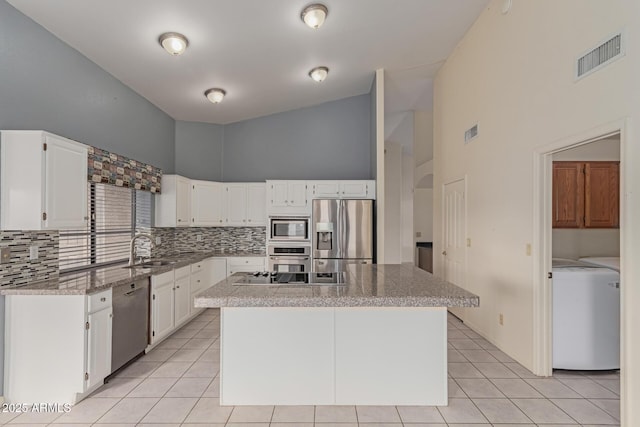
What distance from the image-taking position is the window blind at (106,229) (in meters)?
3.29

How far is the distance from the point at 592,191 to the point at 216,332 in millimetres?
4477

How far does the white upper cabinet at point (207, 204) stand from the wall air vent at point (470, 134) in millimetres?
3708

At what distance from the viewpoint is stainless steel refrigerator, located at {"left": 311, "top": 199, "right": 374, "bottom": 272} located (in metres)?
4.91

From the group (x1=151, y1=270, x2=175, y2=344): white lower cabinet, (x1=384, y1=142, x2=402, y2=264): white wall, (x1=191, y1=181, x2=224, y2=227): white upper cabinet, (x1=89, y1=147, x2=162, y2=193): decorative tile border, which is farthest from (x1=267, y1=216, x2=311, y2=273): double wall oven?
(x1=384, y1=142, x2=402, y2=264): white wall

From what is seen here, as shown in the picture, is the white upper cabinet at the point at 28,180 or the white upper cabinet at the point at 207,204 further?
the white upper cabinet at the point at 207,204

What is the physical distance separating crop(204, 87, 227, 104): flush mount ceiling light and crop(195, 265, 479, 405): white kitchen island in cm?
315

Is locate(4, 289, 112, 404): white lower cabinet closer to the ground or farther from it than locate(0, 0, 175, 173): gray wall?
closer to the ground

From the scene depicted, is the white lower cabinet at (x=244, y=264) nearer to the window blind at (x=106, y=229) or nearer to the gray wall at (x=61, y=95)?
the window blind at (x=106, y=229)

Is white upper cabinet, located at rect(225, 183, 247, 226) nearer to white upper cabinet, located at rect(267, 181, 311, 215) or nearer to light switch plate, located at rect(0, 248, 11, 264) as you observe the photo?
white upper cabinet, located at rect(267, 181, 311, 215)

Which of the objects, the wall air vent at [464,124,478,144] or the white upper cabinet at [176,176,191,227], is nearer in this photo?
the wall air vent at [464,124,478,144]

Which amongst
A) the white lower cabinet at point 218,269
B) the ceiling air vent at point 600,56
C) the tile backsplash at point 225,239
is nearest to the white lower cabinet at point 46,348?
the white lower cabinet at point 218,269

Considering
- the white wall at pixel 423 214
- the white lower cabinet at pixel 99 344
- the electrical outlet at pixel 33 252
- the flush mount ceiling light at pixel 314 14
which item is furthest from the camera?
the white wall at pixel 423 214

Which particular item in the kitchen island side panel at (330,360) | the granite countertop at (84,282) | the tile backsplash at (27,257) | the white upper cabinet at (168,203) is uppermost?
the white upper cabinet at (168,203)

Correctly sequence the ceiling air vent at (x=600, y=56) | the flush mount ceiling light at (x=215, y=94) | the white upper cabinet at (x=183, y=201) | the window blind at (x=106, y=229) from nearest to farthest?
the ceiling air vent at (x=600, y=56) < the window blind at (x=106, y=229) < the flush mount ceiling light at (x=215, y=94) < the white upper cabinet at (x=183, y=201)
